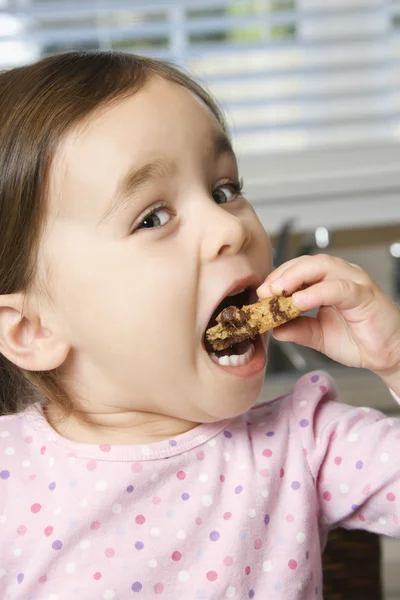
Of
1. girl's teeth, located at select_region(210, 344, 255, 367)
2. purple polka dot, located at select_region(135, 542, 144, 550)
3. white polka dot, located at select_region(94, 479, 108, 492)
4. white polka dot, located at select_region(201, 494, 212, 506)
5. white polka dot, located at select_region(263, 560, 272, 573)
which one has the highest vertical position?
girl's teeth, located at select_region(210, 344, 255, 367)

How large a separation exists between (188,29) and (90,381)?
141cm

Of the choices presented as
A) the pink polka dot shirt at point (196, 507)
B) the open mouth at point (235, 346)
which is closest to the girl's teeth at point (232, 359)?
the open mouth at point (235, 346)

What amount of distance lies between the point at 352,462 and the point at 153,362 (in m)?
0.25

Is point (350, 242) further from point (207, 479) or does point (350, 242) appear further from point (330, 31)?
point (207, 479)

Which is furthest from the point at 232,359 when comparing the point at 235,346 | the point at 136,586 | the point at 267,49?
the point at 267,49

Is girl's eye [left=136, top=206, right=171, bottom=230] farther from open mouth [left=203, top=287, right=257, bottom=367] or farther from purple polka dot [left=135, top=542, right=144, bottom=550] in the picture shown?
purple polka dot [left=135, top=542, right=144, bottom=550]

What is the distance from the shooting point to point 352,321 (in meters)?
0.92

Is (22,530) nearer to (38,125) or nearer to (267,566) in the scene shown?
(267,566)

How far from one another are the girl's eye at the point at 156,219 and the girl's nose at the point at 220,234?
4cm

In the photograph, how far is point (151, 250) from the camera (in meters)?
0.86

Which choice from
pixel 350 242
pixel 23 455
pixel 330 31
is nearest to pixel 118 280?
pixel 23 455

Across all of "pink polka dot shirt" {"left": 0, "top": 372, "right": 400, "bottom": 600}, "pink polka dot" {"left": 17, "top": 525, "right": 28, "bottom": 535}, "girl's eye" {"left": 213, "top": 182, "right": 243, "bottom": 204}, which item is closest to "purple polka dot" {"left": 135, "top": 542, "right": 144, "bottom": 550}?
"pink polka dot shirt" {"left": 0, "top": 372, "right": 400, "bottom": 600}

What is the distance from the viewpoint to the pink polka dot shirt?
88cm

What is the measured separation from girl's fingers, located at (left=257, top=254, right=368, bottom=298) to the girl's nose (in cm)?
5
